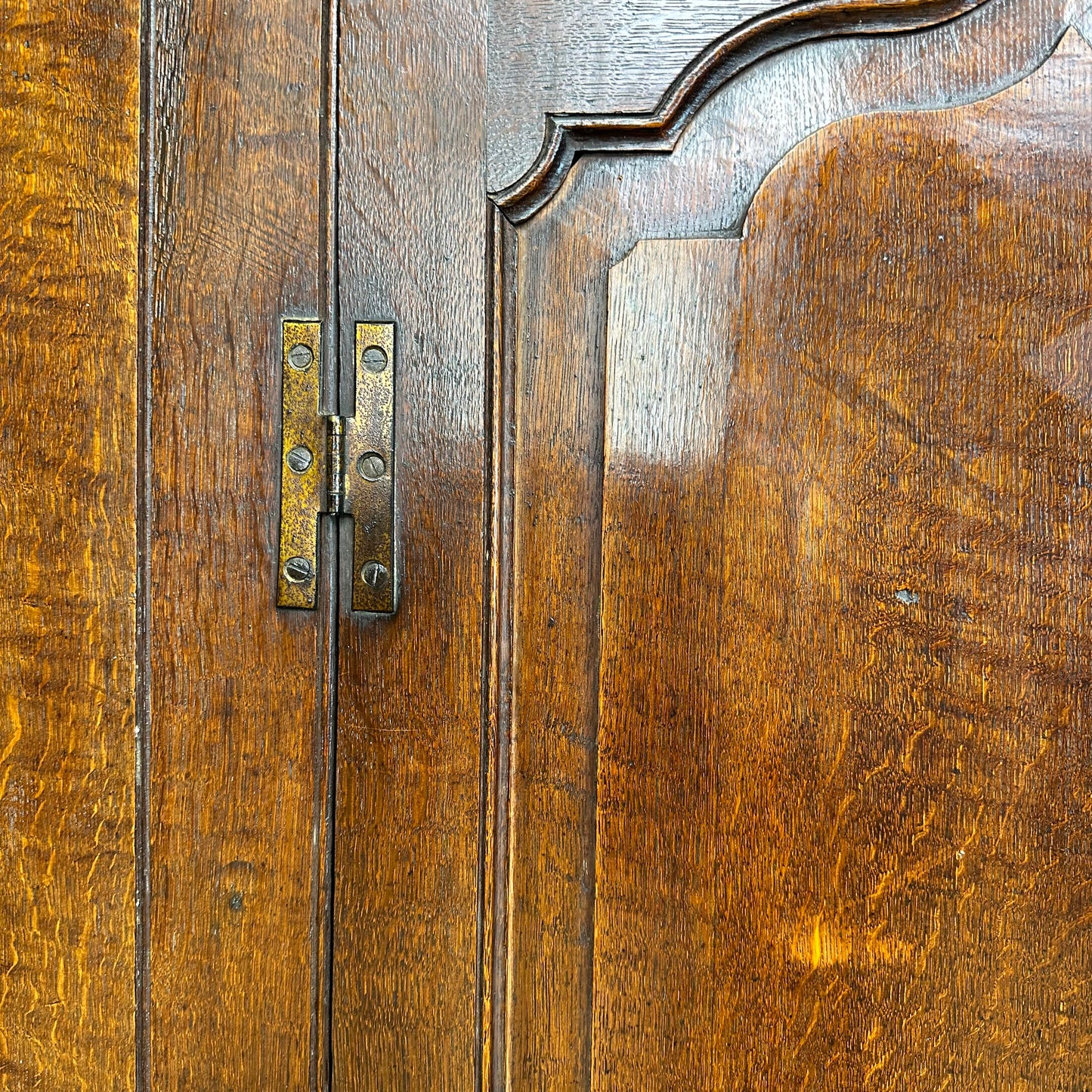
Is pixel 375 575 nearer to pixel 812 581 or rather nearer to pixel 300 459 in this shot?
pixel 300 459

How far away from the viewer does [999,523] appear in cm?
46

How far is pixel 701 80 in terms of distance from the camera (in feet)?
1.56

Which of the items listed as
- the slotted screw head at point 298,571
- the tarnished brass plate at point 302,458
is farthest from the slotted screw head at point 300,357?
the slotted screw head at point 298,571

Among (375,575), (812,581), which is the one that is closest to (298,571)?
(375,575)

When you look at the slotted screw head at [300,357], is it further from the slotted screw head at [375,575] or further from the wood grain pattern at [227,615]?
the slotted screw head at [375,575]

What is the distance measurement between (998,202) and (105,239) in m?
0.48

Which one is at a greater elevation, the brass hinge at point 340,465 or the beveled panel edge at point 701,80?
the beveled panel edge at point 701,80

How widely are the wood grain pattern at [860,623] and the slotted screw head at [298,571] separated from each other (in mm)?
164

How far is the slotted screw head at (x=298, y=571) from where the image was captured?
1.66 feet

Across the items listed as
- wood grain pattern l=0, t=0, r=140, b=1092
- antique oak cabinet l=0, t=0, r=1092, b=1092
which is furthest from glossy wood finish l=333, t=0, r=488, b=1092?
wood grain pattern l=0, t=0, r=140, b=1092

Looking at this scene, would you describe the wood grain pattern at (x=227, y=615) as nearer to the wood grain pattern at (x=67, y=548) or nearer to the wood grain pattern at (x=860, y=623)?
the wood grain pattern at (x=67, y=548)

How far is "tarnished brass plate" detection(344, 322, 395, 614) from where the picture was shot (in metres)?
0.50

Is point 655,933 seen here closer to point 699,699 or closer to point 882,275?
point 699,699

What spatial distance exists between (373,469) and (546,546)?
103mm
